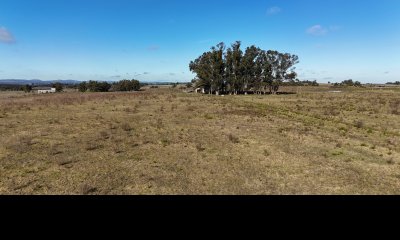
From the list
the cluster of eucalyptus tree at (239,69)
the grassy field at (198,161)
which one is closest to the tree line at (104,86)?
the cluster of eucalyptus tree at (239,69)

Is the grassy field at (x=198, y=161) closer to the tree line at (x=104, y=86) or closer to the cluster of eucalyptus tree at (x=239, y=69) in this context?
the cluster of eucalyptus tree at (x=239, y=69)

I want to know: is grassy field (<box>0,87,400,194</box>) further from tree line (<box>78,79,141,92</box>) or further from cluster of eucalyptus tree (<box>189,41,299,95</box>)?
tree line (<box>78,79,141,92</box>)

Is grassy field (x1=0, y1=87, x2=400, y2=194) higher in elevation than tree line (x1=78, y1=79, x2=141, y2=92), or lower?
lower

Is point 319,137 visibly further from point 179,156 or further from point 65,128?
point 65,128

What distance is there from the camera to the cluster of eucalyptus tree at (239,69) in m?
80.6

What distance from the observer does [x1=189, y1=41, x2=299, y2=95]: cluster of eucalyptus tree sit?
80.6 m

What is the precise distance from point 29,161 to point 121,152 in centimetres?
380

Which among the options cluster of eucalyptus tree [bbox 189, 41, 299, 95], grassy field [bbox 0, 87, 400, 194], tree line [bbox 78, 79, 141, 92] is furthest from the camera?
tree line [bbox 78, 79, 141, 92]

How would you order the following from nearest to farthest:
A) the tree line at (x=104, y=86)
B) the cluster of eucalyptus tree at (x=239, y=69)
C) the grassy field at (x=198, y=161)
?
the grassy field at (x=198, y=161)
the cluster of eucalyptus tree at (x=239, y=69)
the tree line at (x=104, y=86)

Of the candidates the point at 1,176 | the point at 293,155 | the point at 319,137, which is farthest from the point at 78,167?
the point at 319,137

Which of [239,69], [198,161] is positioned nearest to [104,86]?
[239,69]

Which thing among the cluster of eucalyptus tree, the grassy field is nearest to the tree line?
the cluster of eucalyptus tree

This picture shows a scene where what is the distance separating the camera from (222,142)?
15.7 meters

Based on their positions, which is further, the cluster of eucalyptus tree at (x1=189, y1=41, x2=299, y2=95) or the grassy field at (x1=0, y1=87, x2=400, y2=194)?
the cluster of eucalyptus tree at (x1=189, y1=41, x2=299, y2=95)
